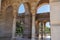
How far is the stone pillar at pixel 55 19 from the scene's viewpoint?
30.4 inches

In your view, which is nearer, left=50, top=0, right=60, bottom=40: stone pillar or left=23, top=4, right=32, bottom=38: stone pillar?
left=50, top=0, right=60, bottom=40: stone pillar

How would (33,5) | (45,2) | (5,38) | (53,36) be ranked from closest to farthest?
1. (53,36)
2. (33,5)
3. (5,38)
4. (45,2)

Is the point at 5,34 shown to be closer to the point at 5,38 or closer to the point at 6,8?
the point at 5,38

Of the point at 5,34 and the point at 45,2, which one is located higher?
the point at 45,2

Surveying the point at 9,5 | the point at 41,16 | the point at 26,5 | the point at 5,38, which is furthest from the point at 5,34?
the point at 41,16

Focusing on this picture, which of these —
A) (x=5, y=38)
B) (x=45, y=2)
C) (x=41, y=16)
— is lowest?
(x=5, y=38)

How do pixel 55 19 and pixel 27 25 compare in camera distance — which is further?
pixel 27 25

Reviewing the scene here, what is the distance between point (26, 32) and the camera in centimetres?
1005

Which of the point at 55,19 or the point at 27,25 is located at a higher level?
the point at 27,25

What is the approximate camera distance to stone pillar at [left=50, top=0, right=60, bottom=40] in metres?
0.77

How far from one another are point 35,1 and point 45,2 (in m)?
4.18

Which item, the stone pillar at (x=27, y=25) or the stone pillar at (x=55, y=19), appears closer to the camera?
the stone pillar at (x=55, y=19)

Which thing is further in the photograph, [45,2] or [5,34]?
[45,2]

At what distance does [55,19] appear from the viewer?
0.79 meters
